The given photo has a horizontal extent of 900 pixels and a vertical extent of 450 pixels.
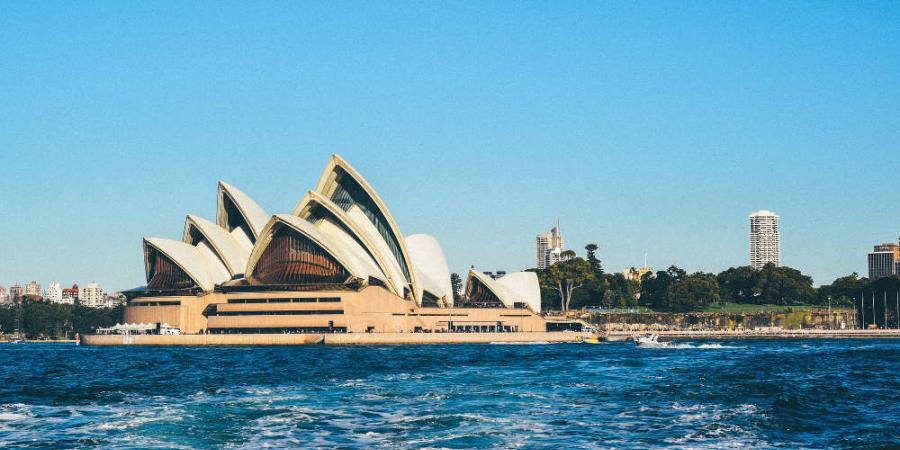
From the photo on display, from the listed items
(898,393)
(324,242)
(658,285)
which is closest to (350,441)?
(898,393)

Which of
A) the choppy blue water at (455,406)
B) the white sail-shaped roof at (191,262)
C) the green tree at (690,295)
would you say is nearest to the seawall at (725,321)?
the green tree at (690,295)

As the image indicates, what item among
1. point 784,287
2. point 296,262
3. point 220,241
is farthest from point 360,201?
point 784,287

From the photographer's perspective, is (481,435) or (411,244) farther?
(411,244)

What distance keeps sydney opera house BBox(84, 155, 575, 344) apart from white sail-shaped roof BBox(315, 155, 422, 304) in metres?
0.12

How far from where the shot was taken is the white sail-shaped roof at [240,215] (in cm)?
11925

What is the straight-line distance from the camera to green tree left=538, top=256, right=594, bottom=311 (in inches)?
6757

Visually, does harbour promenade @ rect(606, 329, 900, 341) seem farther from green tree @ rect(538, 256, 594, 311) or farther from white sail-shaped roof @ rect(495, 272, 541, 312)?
green tree @ rect(538, 256, 594, 311)

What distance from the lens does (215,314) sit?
117 m

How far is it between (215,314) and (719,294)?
95.2 metres

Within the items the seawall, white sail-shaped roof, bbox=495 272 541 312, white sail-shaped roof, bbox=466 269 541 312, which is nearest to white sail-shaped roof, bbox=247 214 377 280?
white sail-shaped roof, bbox=466 269 541 312

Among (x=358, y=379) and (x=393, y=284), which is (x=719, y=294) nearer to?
(x=393, y=284)

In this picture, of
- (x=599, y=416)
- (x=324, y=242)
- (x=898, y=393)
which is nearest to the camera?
(x=599, y=416)

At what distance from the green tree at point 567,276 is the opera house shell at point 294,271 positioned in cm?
4877

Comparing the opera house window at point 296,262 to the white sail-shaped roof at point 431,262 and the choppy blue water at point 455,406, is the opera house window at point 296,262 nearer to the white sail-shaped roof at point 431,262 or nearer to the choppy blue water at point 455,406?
the white sail-shaped roof at point 431,262
